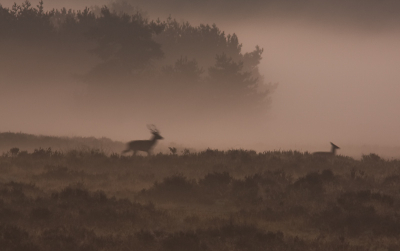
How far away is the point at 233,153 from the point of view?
61.5 feet

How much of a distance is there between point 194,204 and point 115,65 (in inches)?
1396

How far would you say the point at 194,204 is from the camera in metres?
13.2

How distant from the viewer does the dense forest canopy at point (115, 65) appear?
47031 millimetres

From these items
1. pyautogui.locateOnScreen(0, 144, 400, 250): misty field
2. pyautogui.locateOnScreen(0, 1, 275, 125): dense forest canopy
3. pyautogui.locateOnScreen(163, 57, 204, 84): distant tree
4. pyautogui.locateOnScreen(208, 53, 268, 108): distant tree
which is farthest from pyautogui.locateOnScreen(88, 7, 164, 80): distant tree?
pyautogui.locateOnScreen(0, 144, 400, 250): misty field

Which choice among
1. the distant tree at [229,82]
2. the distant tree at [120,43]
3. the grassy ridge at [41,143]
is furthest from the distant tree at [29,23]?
the grassy ridge at [41,143]

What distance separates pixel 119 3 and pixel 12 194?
58077 mm

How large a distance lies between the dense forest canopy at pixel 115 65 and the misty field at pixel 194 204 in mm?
30228

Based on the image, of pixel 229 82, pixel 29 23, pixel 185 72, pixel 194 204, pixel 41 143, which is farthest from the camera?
pixel 29 23

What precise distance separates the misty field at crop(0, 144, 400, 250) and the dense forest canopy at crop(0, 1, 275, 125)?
3023cm

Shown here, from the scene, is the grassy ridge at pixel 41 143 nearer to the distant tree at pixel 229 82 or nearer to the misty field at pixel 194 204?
the misty field at pixel 194 204

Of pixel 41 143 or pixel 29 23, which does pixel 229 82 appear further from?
pixel 41 143

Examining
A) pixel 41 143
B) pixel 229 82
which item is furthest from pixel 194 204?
pixel 229 82

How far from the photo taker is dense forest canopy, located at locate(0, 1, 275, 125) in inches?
1852

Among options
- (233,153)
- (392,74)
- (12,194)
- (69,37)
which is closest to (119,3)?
(69,37)
